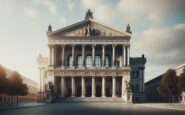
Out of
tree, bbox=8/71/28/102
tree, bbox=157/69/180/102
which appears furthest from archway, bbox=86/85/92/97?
tree, bbox=157/69/180/102

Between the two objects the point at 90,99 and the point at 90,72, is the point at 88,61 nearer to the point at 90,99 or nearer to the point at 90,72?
the point at 90,72

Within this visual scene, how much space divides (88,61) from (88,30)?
31.5 feet

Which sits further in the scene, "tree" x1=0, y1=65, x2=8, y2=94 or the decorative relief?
the decorative relief

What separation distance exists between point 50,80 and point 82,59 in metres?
10.6

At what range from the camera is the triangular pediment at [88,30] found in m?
97.2

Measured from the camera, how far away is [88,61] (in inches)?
4013

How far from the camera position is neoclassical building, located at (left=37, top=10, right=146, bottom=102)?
94.9 m

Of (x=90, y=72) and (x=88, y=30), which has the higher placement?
(x=88, y=30)

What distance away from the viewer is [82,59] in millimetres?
97812

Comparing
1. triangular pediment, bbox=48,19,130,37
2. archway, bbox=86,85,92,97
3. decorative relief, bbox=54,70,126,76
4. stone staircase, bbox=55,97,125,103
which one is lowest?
stone staircase, bbox=55,97,125,103

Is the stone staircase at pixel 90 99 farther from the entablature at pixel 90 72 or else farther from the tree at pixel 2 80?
the tree at pixel 2 80

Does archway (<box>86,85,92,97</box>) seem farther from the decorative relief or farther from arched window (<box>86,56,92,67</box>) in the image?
arched window (<box>86,56,92,67</box>)

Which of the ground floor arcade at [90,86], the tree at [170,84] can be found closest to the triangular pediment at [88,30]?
the ground floor arcade at [90,86]

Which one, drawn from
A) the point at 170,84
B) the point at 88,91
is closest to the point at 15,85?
the point at 88,91
